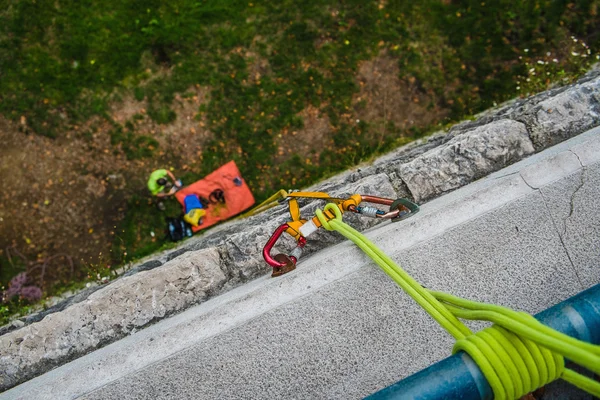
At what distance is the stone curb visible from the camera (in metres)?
2.21

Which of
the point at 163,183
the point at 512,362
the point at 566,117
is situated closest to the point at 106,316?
the point at 512,362

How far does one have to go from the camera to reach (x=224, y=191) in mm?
4547

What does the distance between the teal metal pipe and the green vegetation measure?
340 centimetres

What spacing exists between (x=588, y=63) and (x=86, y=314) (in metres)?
4.96

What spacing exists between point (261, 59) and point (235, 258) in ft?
9.73

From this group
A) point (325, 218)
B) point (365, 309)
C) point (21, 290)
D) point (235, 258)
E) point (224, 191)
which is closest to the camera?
point (365, 309)

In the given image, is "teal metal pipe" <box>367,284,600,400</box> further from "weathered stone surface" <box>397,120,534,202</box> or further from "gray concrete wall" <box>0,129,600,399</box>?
"weathered stone surface" <box>397,120,534,202</box>

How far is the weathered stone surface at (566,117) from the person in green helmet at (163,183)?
331cm

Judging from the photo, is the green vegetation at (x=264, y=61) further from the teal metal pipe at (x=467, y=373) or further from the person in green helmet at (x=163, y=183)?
the teal metal pipe at (x=467, y=373)

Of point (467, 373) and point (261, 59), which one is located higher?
point (261, 59)

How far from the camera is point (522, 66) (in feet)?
15.6

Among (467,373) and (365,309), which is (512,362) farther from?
(365,309)

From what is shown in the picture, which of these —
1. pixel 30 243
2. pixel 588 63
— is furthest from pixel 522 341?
pixel 30 243

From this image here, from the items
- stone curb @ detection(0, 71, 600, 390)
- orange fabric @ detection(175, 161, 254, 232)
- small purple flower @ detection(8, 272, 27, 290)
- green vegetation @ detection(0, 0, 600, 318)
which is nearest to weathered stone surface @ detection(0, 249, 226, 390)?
stone curb @ detection(0, 71, 600, 390)
